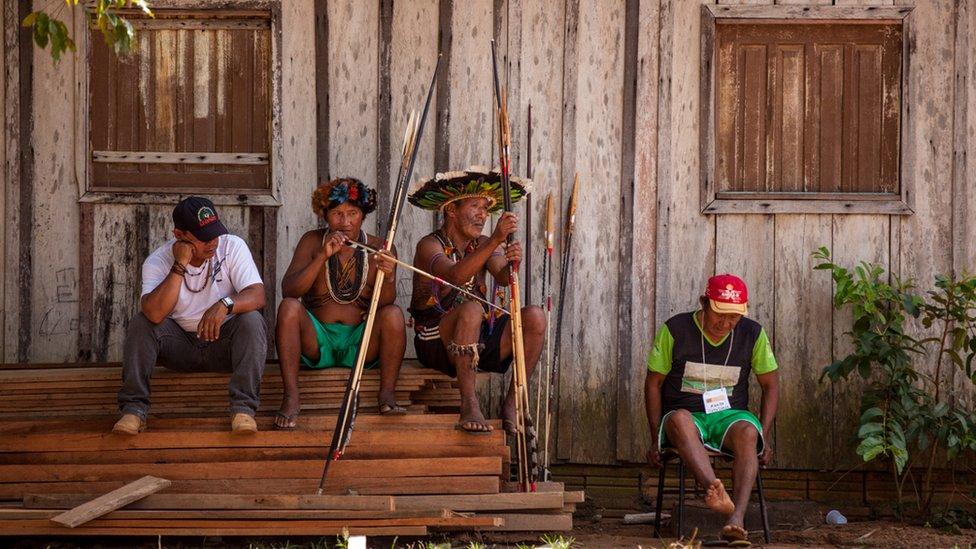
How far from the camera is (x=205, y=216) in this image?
6.61m

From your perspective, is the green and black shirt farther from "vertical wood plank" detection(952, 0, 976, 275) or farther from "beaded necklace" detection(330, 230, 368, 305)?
"beaded necklace" detection(330, 230, 368, 305)

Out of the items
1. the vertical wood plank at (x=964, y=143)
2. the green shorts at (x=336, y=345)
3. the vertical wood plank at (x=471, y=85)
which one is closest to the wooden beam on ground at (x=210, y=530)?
the green shorts at (x=336, y=345)

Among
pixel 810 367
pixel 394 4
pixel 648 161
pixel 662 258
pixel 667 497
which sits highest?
pixel 394 4

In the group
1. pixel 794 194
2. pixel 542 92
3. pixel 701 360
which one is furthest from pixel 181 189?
pixel 794 194

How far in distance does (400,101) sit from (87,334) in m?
2.40

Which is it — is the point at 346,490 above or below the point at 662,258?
below

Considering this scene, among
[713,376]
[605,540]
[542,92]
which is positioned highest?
[542,92]

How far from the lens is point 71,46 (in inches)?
199

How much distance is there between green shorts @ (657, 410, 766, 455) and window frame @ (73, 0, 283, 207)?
2.74 meters

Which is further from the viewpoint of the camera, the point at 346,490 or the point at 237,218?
the point at 237,218

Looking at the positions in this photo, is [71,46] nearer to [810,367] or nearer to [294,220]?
[294,220]

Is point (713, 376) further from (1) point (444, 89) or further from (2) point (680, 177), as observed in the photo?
(1) point (444, 89)

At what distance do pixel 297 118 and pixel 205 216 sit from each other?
1.32 metres

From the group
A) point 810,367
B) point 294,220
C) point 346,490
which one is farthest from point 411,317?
point 810,367
